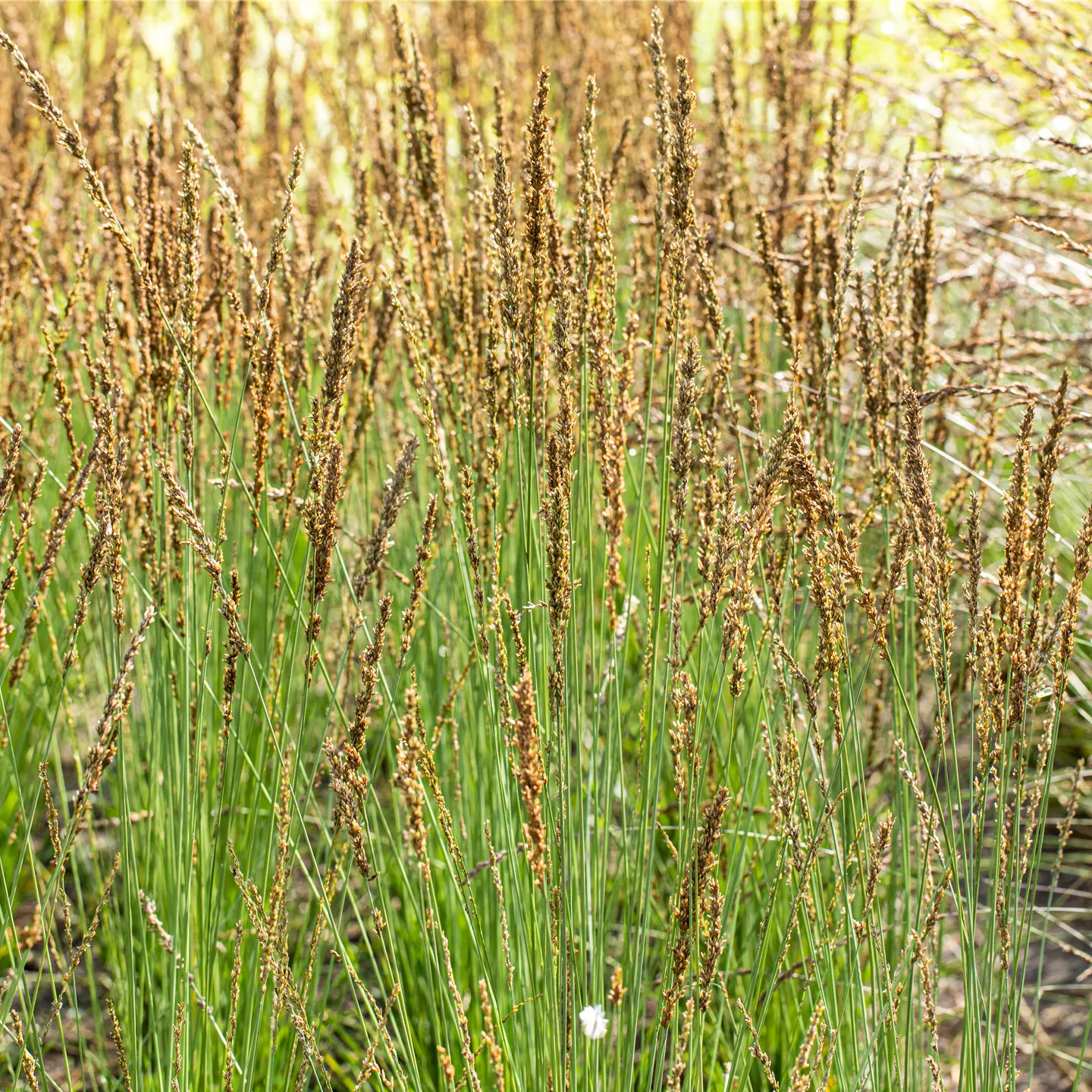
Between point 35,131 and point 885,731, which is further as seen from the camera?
point 35,131

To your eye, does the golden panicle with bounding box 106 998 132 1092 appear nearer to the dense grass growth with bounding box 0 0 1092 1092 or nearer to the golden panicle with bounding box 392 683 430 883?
the dense grass growth with bounding box 0 0 1092 1092

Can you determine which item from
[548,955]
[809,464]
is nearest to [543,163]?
[809,464]

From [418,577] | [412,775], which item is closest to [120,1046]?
[412,775]

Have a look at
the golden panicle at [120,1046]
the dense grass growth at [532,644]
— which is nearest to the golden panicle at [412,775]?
the dense grass growth at [532,644]

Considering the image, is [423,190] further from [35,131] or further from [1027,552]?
[35,131]

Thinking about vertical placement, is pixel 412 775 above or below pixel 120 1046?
above

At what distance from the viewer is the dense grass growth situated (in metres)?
1.18

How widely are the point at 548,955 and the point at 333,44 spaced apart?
5.62m

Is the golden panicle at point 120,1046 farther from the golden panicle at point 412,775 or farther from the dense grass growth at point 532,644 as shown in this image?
the golden panicle at point 412,775

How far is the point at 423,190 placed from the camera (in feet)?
5.89

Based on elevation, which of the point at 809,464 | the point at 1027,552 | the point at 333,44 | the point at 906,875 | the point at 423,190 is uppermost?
the point at 333,44

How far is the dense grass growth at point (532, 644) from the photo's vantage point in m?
1.18

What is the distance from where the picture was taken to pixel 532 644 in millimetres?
1460

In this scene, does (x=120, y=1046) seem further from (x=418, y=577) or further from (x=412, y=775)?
(x=418, y=577)
